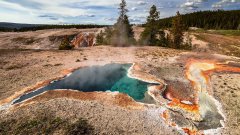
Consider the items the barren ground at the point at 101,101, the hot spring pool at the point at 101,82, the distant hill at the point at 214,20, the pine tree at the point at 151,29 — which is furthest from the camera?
the distant hill at the point at 214,20

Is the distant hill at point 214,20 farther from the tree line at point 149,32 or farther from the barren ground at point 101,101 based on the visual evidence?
the barren ground at point 101,101

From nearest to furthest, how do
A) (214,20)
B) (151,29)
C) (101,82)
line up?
1. (101,82)
2. (151,29)
3. (214,20)

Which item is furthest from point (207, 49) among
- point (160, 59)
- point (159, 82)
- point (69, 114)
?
point (69, 114)

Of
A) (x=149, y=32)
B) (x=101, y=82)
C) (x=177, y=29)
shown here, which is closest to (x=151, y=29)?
(x=149, y=32)

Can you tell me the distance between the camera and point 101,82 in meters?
29.8

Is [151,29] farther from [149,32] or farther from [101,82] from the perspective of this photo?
[101,82]

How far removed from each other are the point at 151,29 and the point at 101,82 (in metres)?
34.3

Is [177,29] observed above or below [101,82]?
above

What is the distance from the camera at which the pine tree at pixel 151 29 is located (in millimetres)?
58094

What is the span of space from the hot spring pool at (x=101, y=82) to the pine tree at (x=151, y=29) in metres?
26.5

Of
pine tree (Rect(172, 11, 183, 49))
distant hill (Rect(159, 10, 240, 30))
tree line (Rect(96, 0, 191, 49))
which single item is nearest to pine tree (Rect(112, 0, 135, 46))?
tree line (Rect(96, 0, 191, 49))


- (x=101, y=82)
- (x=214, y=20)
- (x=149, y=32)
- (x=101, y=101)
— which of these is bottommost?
(x=101, y=101)

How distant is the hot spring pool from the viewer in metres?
26.1

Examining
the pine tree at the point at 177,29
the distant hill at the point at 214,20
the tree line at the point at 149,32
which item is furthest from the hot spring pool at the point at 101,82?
the distant hill at the point at 214,20
